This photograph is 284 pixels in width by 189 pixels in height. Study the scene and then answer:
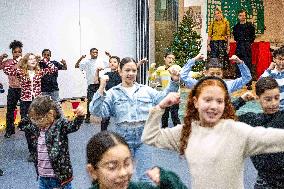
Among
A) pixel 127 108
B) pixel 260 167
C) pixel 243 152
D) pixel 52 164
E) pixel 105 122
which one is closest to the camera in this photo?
pixel 243 152

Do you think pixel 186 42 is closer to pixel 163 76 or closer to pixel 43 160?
pixel 163 76

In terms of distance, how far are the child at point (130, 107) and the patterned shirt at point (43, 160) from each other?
662 mm

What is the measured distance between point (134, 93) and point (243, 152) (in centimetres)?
208

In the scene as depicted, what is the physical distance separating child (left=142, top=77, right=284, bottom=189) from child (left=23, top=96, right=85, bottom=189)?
1.22 metres

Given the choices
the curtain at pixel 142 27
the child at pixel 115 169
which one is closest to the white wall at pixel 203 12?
the curtain at pixel 142 27

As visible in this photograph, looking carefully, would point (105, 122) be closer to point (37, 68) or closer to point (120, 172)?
point (37, 68)

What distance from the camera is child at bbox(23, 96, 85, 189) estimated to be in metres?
3.88

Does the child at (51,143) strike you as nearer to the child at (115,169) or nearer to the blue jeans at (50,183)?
the blue jeans at (50,183)

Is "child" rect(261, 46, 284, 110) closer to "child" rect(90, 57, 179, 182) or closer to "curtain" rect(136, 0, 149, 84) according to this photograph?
"child" rect(90, 57, 179, 182)

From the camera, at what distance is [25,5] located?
13.2 m

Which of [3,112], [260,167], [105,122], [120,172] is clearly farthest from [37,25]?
[120,172]

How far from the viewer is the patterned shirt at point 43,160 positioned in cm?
389

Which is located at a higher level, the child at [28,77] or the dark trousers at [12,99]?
the child at [28,77]

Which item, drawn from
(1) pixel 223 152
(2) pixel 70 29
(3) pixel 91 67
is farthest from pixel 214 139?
(2) pixel 70 29
